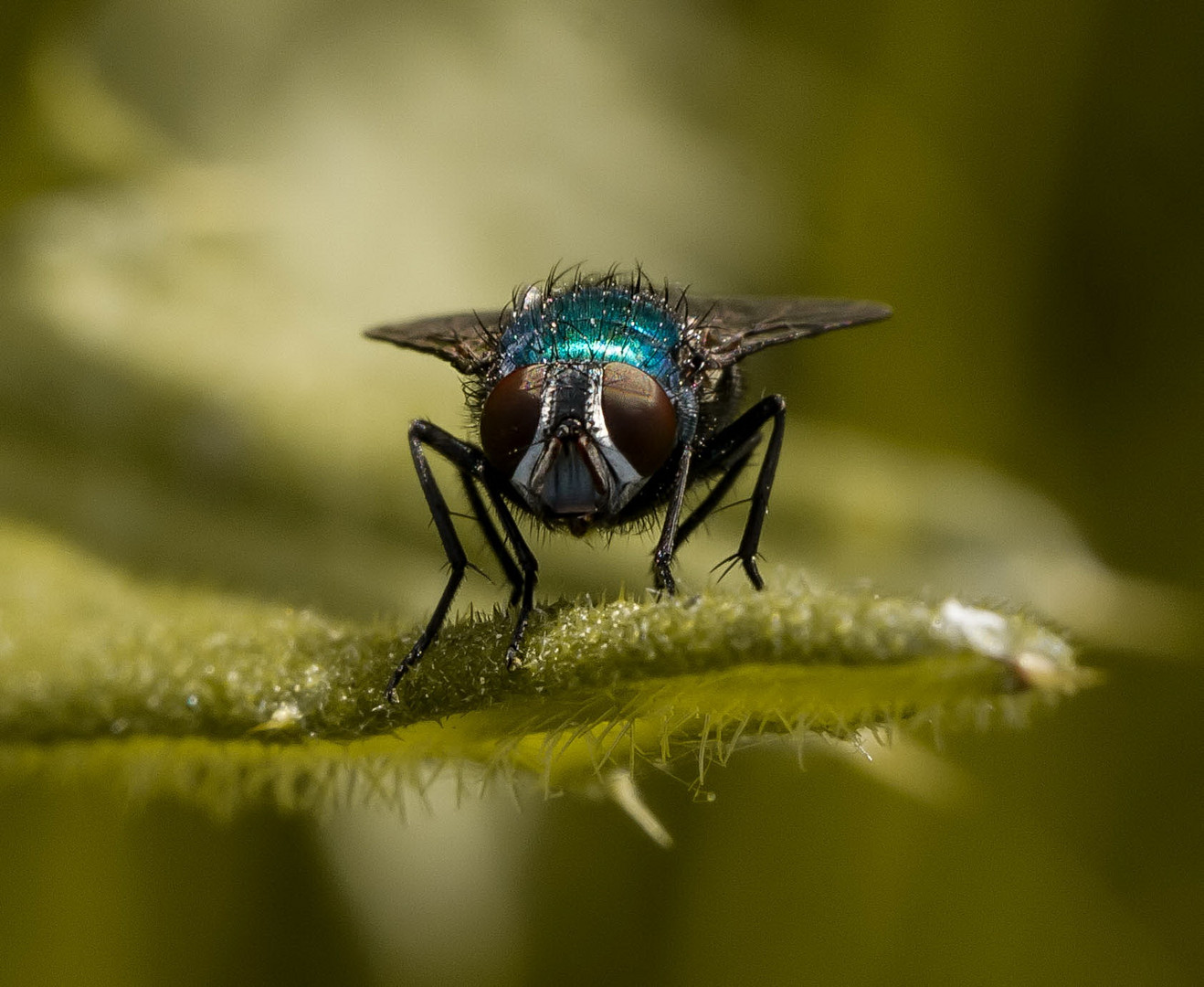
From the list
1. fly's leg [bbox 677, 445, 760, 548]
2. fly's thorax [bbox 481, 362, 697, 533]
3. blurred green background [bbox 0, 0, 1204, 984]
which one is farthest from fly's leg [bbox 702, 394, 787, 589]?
blurred green background [bbox 0, 0, 1204, 984]

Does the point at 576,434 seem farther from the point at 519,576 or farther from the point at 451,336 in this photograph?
the point at 451,336

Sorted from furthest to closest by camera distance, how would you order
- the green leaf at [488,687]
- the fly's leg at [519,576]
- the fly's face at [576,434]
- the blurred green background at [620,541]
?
the blurred green background at [620,541]
the fly's face at [576,434]
the fly's leg at [519,576]
the green leaf at [488,687]

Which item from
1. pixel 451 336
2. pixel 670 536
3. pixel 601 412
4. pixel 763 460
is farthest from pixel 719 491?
pixel 451 336

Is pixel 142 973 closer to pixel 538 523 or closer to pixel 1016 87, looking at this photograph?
pixel 538 523

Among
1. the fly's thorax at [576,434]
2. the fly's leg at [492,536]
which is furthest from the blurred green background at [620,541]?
the fly's thorax at [576,434]

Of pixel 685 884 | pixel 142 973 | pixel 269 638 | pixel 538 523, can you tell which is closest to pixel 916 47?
pixel 538 523

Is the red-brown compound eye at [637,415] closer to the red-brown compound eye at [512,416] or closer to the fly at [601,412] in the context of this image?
the fly at [601,412]
